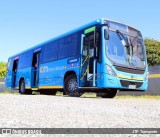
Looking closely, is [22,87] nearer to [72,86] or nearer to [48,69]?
[48,69]

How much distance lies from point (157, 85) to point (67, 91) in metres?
6.02

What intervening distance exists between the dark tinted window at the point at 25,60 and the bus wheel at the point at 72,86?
5694mm

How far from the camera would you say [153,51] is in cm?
3853

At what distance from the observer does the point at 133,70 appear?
45.2 feet

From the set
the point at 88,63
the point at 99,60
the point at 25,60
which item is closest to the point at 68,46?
the point at 88,63

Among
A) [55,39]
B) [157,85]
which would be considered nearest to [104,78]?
[55,39]

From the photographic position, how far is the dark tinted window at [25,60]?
67.8 feet

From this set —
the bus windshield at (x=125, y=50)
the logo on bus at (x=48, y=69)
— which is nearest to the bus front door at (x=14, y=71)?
the logo on bus at (x=48, y=69)

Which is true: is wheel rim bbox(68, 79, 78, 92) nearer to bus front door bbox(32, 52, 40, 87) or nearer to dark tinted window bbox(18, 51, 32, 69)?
bus front door bbox(32, 52, 40, 87)

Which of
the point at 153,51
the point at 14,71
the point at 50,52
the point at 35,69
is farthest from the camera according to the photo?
the point at 153,51

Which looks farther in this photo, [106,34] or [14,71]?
[14,71]

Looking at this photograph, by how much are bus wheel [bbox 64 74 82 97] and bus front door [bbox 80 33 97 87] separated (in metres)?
0.68

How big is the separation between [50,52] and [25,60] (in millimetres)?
4543

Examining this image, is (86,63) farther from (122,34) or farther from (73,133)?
(73,133)
